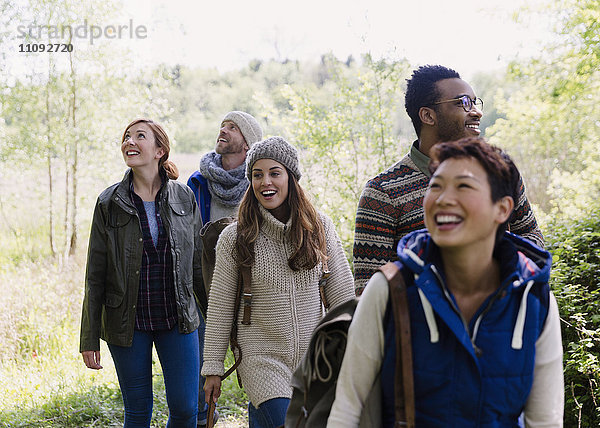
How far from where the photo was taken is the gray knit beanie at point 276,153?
3.72 m

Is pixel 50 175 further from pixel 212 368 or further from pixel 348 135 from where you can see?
pixel 212 368

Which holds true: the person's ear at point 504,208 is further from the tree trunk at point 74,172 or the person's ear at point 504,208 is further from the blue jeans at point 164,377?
the tree trunk at point 74,172

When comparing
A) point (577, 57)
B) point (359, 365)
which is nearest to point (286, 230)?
point (359, 365)

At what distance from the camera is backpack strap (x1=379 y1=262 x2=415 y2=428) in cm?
198

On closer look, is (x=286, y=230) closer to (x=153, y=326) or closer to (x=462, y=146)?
(x=153, y=326)

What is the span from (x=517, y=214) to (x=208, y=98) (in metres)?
38.7

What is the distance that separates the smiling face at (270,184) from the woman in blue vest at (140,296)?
3.01ft

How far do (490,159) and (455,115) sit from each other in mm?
1247

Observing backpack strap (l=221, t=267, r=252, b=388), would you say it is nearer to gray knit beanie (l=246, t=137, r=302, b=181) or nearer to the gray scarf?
gray knit beanie (l=246, t=137, r=302, b=181)

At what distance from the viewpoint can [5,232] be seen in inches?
502

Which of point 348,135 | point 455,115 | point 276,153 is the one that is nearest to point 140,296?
point 276,153

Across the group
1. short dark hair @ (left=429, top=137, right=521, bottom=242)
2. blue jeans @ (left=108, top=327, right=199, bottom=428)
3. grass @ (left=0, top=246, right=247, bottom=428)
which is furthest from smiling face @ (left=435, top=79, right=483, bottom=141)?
grass @ (left=0, top=246, right=247, bottom=428)

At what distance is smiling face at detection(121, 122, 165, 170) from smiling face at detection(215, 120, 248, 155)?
3.31 feet

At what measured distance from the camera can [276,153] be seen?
3719 mm
